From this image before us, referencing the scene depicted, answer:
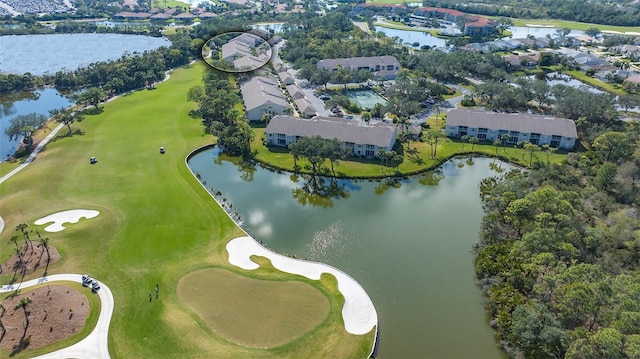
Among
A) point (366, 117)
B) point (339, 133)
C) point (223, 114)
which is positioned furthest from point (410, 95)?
point (223, 114)

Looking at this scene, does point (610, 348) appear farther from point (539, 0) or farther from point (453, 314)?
point (539, 0)

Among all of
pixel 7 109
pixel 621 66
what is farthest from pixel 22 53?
pixel 621 66

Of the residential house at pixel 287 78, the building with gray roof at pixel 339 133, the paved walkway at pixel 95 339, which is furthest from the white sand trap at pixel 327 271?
the residential house at pixel 287 78

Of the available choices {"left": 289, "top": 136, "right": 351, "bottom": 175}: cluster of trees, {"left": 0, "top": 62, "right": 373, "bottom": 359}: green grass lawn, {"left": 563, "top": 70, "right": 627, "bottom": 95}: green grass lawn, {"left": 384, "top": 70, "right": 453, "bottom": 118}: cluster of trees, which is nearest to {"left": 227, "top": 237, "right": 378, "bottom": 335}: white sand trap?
{"left": 0, "top": 62, "right": 373, "bottom": 359}: green grass lawn

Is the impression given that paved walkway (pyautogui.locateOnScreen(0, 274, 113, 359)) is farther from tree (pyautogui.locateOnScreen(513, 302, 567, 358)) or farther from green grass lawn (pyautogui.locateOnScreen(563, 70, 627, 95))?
green grass lawn (pyautogui.locateOnScreen(563, 70, 627, 95))

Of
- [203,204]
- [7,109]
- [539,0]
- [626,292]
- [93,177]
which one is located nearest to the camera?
[626,292]

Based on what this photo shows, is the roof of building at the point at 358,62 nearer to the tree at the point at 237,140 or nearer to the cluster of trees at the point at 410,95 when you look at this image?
the cluster of trees at the point at 410,95

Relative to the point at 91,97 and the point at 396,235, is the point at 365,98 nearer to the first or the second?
the point at 396,235
